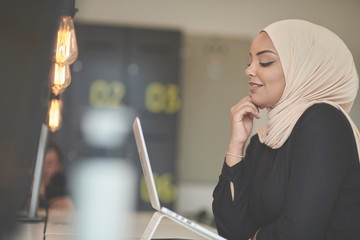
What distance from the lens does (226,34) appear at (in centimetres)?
772

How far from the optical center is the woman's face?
1776 mm

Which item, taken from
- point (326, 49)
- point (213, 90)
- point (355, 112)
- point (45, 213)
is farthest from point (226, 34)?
point (326, 49)

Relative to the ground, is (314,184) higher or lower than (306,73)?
lower

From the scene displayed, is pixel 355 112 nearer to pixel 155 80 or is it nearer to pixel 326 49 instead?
pixel 155 80

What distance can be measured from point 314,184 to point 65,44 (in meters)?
1.02

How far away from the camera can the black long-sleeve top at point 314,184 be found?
156 centimetres

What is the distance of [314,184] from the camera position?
156 centimetres

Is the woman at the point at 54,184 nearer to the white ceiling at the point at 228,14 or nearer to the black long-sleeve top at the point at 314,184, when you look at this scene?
the black long-sleeve top at the point at 314,184

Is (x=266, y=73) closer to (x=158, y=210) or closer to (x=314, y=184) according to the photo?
(x=314, y=184)

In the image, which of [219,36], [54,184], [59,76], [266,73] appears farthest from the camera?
[219,36]

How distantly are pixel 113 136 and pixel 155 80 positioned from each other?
2.60 feet

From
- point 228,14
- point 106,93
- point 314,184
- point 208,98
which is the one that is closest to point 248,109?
point 314,184

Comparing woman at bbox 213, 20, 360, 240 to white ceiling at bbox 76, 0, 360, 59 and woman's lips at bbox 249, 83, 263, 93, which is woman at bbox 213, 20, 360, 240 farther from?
white ceiling at bbox 76, 0, 360, 59

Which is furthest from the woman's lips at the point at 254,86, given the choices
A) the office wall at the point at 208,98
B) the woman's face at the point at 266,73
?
the office wall at the point at 208,98
